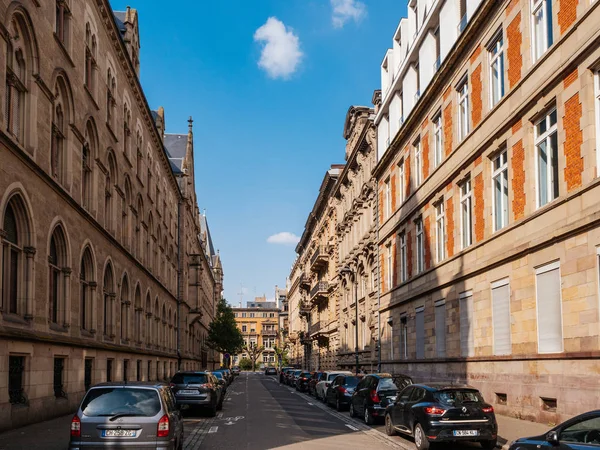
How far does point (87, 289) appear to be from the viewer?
2719 centimetres

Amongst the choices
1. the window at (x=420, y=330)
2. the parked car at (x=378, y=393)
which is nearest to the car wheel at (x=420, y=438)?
the parked car at (x=378, y=393)

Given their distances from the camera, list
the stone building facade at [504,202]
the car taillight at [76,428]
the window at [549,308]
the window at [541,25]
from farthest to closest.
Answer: the window at [541,25] < the window at [549,308] < the stone building facade at [504,202] < the car taillight at [76,428]

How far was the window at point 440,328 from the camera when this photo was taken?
91.5 feet

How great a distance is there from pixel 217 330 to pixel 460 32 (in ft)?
240

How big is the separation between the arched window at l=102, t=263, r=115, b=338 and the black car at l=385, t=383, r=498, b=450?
18.0 m

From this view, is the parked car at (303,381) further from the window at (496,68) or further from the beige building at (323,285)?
the window at (496,68)

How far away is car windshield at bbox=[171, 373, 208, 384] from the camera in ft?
79.5

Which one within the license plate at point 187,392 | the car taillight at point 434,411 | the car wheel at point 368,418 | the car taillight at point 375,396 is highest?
the car taillight at point 434,411

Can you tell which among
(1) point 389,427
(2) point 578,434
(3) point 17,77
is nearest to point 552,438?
(2) point 578,434

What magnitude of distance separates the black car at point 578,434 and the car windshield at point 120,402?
6.16m

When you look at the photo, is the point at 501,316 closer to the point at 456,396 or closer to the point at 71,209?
the point at 456,396

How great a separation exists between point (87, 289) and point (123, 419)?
16.6 m

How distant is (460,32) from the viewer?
26.3 meters

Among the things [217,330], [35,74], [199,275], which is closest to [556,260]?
[35,74]
